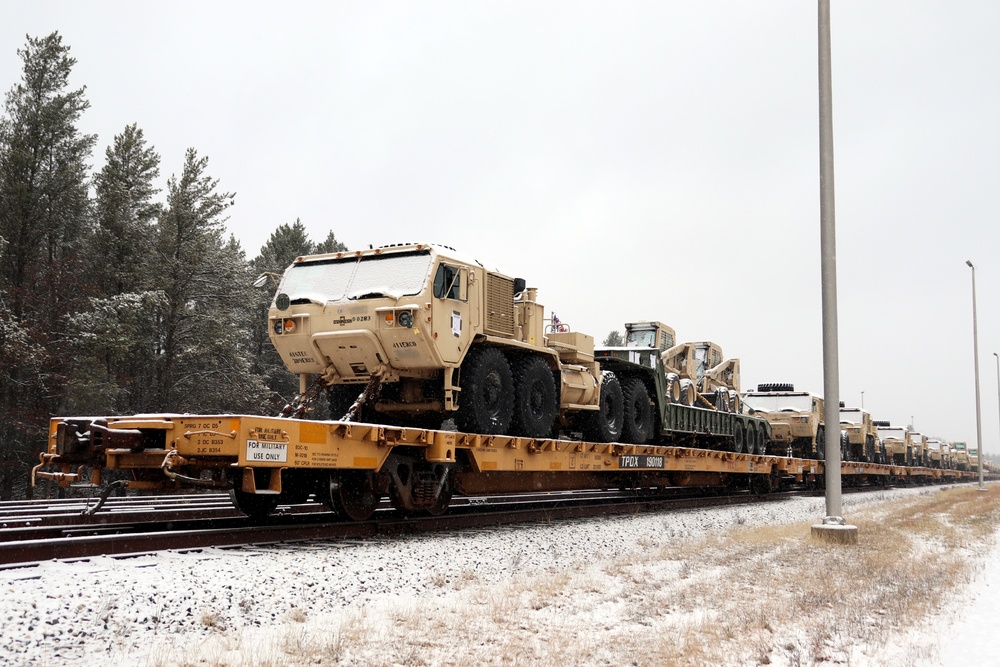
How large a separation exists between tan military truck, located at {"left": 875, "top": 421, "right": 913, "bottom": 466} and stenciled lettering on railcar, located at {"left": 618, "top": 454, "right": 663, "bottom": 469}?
2450cm

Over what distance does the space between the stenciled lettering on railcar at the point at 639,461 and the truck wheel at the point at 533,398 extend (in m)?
1.82

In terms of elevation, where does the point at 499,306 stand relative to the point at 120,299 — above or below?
below

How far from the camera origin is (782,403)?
26.2 m

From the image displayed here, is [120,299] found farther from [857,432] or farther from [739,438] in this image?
A: [857,432]

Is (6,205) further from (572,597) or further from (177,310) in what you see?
(572,597)

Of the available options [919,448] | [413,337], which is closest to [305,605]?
[413,337]

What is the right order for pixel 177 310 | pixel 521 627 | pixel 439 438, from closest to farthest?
pixel 521 627 < pixel 439 438 < pixel 177 310

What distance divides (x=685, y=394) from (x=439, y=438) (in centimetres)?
996

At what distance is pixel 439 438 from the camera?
9852mm

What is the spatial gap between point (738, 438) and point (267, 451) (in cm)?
1538

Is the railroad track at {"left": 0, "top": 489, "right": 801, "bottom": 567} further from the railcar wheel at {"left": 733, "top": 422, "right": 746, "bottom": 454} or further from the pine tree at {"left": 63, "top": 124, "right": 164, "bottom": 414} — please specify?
the pine tree at {"left": 63, "top": 124, "right": 164, "bottom": 414}

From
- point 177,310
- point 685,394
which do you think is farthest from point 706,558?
point 177,310

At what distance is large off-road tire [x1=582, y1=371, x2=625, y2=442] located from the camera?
47.3 ft

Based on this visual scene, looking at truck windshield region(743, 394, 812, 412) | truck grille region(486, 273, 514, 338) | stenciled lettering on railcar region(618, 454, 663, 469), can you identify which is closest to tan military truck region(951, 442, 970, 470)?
truck windshield region(743, 394, 812, 412)
